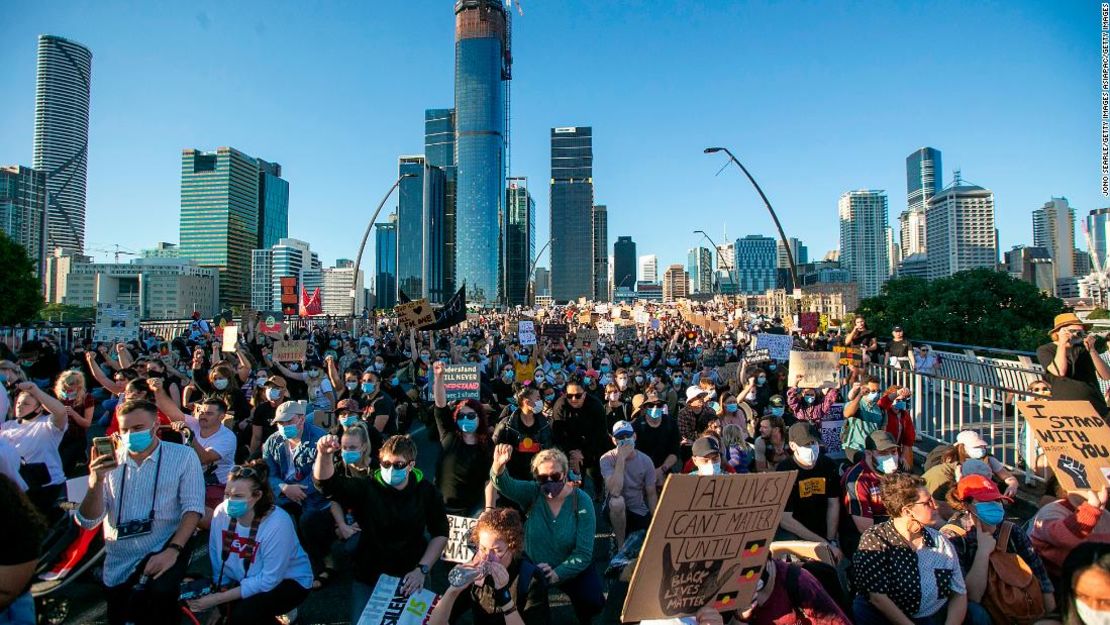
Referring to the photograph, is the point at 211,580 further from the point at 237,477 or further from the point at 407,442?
the point at 407,442

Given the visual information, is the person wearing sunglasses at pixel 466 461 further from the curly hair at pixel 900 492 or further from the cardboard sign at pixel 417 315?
the cardboard sign at pixel 417 315

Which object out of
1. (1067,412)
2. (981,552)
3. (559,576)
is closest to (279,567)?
(559,576)

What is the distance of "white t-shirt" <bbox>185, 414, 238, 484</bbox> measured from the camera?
17.2 feet

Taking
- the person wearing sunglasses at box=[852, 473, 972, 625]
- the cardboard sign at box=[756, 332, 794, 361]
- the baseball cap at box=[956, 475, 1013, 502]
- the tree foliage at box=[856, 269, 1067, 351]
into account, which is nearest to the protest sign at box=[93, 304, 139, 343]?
the cardboard sign at box=[756, 332, 794, 361]

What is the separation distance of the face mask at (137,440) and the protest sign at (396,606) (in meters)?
1.64

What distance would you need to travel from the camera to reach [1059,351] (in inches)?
238

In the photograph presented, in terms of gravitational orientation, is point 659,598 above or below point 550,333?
below

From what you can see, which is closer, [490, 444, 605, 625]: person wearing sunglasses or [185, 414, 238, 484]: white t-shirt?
[490, 444, 605, 625]: person wearing sunglasses

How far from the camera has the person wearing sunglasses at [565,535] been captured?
4141mm

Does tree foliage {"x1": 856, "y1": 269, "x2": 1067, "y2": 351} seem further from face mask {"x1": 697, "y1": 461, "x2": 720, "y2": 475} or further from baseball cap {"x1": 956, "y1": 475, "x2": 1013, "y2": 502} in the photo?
face mask {"x1": 697, "y1": 461, "x2": 720, "y2": 475}

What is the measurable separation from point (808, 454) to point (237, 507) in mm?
4023

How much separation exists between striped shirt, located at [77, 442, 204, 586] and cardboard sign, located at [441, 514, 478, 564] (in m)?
1.59

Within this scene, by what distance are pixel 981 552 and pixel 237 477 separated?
4.45 m

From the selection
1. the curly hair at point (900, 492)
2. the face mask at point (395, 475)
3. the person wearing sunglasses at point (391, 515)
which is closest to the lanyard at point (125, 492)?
the person wearing sunglasses at point (391, 515)
